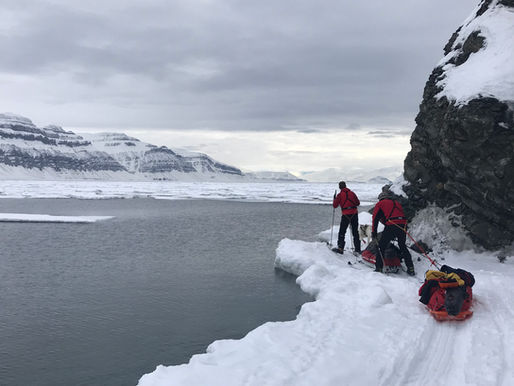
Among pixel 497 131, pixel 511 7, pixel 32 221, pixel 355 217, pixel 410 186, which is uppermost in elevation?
pixel 511 7

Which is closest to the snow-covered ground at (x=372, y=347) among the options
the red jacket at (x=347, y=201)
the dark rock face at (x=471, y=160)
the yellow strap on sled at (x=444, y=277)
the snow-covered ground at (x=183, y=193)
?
the yellow strap on sled at (x=444, y=277)

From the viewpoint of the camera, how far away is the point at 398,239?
1123cm

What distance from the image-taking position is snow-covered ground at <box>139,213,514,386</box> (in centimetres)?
559

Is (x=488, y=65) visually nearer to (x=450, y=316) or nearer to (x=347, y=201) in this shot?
(x=347, y=201)

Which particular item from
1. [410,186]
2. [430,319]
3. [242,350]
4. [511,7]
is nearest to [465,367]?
[430,319]

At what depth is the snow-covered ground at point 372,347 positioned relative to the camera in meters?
5.59

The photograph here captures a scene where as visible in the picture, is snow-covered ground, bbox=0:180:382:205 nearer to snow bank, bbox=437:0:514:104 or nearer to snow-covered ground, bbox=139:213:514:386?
snow bank, bbox=437:0:514:104

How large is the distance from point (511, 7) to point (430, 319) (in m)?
10.7

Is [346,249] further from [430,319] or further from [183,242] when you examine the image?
[183,242]

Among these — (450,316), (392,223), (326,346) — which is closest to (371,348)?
(326,346)

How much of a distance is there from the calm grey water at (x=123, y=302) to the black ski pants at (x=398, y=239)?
95.2 inches

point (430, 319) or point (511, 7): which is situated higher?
point (511, 7)

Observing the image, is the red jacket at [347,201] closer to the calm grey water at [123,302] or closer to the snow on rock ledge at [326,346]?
the calm grey water at [123,302]

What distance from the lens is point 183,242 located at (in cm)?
2123
